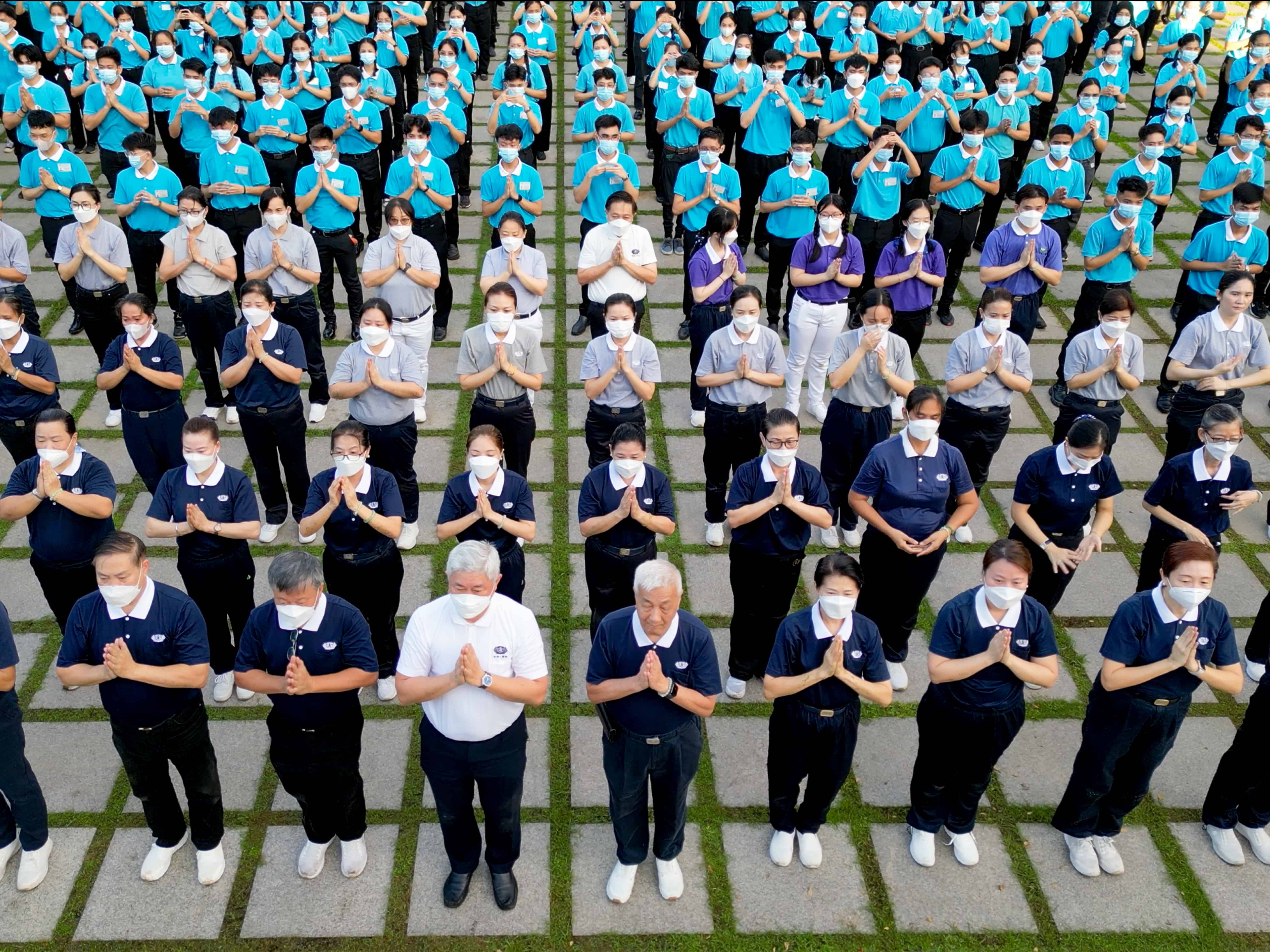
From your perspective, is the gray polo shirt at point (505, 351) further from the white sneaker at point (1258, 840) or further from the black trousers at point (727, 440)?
the white sneaker at point (1258, 840)

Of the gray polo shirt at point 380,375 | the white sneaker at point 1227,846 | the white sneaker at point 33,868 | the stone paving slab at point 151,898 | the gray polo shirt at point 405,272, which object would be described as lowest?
the stone paving slab at point 151,898

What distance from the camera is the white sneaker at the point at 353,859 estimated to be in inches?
217

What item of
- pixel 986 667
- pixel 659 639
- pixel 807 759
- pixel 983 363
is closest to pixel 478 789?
pixel 659 639

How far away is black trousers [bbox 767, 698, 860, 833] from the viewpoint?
5113 millimetres

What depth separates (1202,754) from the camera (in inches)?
252

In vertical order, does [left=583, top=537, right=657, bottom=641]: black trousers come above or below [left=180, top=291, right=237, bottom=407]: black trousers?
below

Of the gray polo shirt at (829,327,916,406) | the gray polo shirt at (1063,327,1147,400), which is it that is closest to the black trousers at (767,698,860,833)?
the gray polo shirt at (829,327,916,406)

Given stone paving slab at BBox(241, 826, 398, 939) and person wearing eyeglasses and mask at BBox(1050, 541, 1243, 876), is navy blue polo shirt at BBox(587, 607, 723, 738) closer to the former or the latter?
stone paving slab at BBox(241, 826, 398, 939)

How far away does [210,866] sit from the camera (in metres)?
5.48

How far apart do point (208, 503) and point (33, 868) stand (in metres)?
2.13

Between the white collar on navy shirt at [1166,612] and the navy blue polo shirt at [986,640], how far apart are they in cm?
54

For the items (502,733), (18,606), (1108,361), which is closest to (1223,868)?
(1108,361)

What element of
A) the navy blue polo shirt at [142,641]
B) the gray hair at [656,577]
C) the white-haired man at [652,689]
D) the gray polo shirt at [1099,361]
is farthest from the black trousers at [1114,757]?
the navy blue polo shirt at [142,641]

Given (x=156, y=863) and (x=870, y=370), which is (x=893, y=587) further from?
(x=156, y=863)
